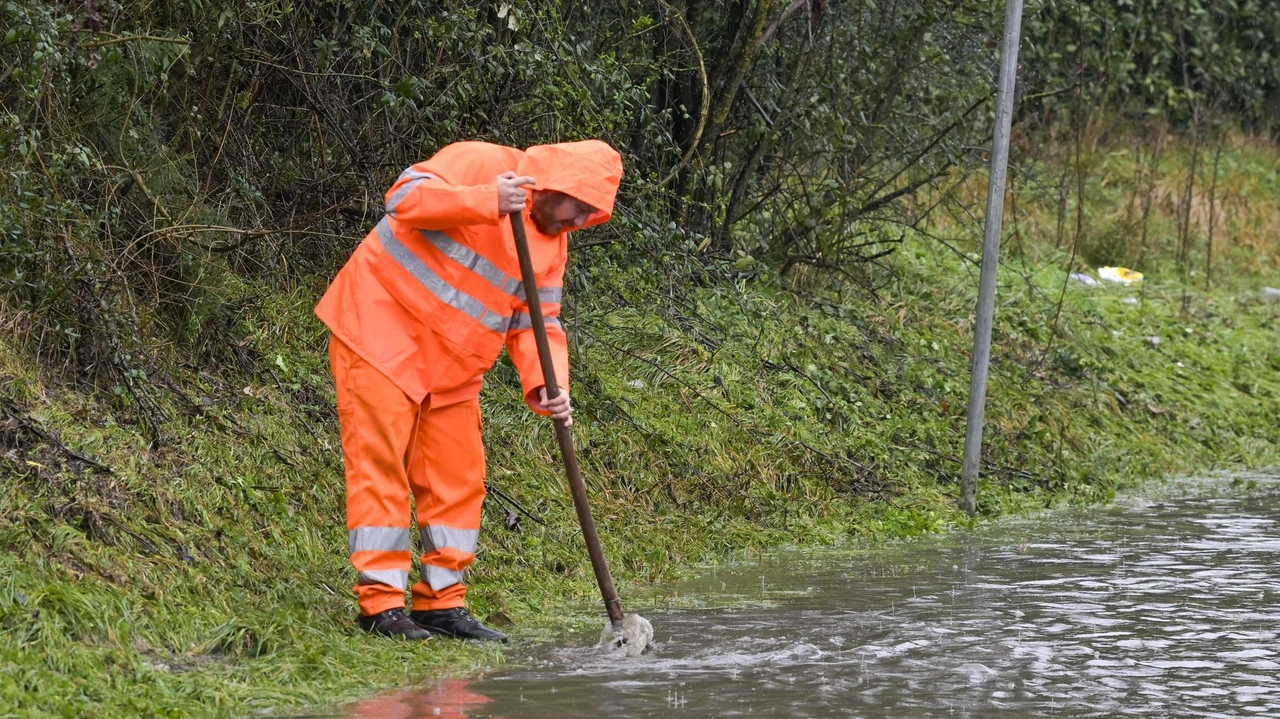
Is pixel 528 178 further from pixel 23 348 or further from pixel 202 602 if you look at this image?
pixel 23 348

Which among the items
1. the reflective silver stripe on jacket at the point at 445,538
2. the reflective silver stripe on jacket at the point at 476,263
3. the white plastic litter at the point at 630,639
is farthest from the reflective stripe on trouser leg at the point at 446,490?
the white plastic litter at the point at 630,639

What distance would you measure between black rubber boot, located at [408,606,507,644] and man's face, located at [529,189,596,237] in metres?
1.41

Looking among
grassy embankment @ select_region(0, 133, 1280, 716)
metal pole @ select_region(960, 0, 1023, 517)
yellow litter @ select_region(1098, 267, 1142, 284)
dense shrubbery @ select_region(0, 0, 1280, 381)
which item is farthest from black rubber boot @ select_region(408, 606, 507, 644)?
yellow litter @ select_region(1098, 267, 1142, 284)

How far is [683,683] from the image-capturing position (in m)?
5.10

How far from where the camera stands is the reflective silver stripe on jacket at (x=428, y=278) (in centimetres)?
546

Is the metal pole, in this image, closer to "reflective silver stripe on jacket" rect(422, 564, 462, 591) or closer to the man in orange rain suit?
the man in orange rain suit

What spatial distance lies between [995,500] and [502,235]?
458 cm

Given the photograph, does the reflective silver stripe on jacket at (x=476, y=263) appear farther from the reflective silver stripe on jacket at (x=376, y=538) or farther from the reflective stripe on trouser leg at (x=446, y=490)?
the reflective silver stripe on jacket at (x=376, y=538)

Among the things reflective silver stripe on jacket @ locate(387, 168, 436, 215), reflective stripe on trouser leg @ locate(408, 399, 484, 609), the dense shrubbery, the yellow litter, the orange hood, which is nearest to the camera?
reflective silver stripe on jacket @ locate(387, 168, 436, 215)

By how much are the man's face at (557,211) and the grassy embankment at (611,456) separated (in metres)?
1.50

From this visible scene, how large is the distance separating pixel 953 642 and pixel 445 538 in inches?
73.8

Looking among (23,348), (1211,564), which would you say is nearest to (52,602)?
(23,348)

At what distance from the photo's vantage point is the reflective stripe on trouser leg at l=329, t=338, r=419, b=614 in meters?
5.40

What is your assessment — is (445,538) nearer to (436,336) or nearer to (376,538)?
(376,538)
